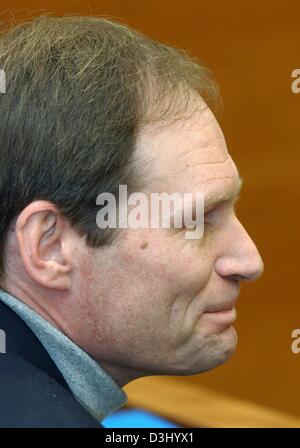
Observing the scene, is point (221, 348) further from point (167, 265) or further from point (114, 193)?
point (114, 193)

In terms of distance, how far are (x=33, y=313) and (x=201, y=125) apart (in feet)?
1.35

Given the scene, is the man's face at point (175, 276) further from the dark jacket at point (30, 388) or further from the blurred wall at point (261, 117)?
the blurred wall at point (261, 117)

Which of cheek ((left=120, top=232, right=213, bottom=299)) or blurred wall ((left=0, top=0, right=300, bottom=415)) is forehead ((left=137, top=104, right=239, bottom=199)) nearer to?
cheek ((left=120, top=232, right=213, bottom=299))

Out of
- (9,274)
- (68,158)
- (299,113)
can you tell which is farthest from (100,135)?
(299,113)

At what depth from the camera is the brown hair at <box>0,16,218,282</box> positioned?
1354 mm

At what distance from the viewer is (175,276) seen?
4.63 ft

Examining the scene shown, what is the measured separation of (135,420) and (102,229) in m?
1.24

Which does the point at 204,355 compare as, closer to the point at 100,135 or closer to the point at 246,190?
the point at 100,135

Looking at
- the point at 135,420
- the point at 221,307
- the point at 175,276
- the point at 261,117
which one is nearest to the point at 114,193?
the point at 175,276

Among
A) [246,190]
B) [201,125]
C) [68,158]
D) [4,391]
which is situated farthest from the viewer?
[246,190]

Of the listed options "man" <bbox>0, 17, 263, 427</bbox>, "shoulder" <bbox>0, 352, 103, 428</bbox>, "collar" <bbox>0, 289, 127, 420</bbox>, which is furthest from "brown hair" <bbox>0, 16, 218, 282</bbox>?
"shoulder" <bbox>0, 352, 103, 428</bbox>

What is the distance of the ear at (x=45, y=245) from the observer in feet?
4.50

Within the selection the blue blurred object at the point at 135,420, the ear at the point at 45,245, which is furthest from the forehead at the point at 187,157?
the blue blurred object at the point at 135,420

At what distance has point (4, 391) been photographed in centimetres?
125
